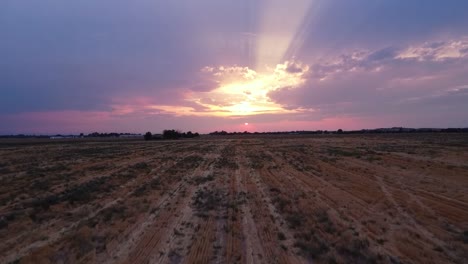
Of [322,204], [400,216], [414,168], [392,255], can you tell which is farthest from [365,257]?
[414,168]

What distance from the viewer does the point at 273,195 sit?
Answer: 12.8 metres

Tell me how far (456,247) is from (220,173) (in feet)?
46.7

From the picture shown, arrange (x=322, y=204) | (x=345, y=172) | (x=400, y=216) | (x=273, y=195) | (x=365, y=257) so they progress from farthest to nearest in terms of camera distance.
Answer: (x=345, y=172), (x=273, y=195), (x=322, y=204), (x=400, y=216), (x=365, y=257)

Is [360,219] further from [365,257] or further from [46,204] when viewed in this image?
[46,204]

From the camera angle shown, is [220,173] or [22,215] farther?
[220,173]

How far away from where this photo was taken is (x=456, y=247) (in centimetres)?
691

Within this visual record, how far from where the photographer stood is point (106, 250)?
6945 mm

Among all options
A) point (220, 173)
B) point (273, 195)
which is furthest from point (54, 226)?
point (220, 173)

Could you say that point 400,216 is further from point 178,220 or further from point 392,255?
point 178,220

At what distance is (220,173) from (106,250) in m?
13.1

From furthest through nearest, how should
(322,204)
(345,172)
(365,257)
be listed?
(345,172)
(322,204)
(365,257)

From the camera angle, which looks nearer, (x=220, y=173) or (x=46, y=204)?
(x=46, y=204)

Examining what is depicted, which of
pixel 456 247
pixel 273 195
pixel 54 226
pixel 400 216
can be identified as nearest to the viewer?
pixel 456 247

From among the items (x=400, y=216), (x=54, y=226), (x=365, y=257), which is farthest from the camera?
(x=400, y=216)
